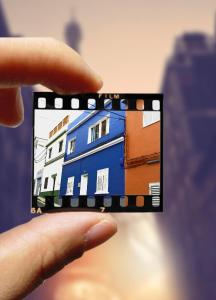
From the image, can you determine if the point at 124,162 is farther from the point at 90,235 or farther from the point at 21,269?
the point at 21,269

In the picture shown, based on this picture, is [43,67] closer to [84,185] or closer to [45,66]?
[45,66]

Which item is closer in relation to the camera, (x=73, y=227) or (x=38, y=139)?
(x=73, y=227)

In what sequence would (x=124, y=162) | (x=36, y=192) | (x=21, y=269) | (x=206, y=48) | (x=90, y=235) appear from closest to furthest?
(x=21, y=269) < (x=90, y=235) < (x=36, y=192) < (x=124, y=162) < (x=206, y=48)

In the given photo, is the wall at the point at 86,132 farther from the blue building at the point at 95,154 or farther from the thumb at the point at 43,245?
the thumb at the point at 43,245

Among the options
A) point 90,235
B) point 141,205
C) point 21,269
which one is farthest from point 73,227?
point 141,205

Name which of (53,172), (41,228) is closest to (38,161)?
(53,172)

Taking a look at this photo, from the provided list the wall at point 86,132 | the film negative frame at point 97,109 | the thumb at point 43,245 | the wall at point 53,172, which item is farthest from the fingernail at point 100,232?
the wall at point 86,132
